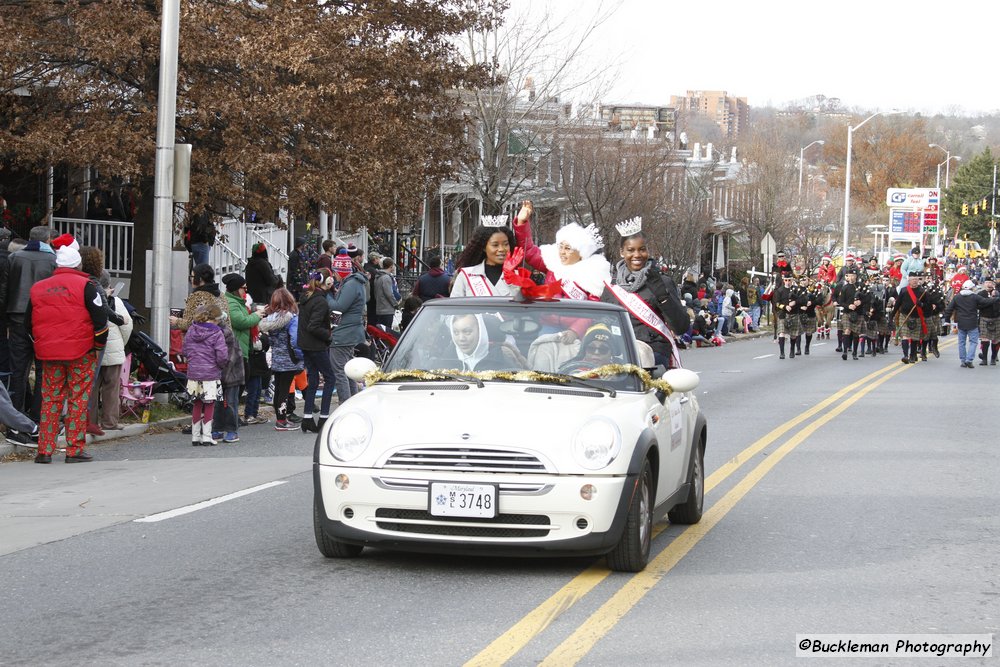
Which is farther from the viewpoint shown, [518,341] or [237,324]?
[237,324]

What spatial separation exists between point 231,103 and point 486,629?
44.8 ft

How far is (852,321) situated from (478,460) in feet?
Result: 88.9

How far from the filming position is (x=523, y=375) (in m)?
7.62

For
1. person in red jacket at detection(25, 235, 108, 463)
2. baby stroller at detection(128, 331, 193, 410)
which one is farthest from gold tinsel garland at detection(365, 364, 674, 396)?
baby stroller at detection(128, 331, 193, 410)

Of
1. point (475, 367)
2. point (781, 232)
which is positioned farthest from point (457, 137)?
point (781, 232)

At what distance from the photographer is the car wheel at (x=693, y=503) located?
891 cm

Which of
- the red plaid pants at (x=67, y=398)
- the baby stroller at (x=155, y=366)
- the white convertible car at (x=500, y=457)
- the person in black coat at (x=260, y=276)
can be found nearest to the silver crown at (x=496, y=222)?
the white convertible car at (x=500, y=457)

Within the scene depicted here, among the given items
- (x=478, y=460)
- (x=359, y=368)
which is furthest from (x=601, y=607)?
(x=359, y=368)

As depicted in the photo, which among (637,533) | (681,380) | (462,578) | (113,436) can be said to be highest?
(681,380)

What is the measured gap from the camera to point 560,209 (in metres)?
39.4

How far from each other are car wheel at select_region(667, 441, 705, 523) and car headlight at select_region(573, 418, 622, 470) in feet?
6.77

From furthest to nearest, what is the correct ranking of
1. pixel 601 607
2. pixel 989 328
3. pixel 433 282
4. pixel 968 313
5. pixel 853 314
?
pixel 853 314
pixel 989 328
pixel 968 313
pixel 433 282
pixel 601 607

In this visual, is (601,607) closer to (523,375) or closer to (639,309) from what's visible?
(523,375)

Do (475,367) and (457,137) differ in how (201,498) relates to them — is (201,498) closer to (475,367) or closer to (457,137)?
(475,367)
